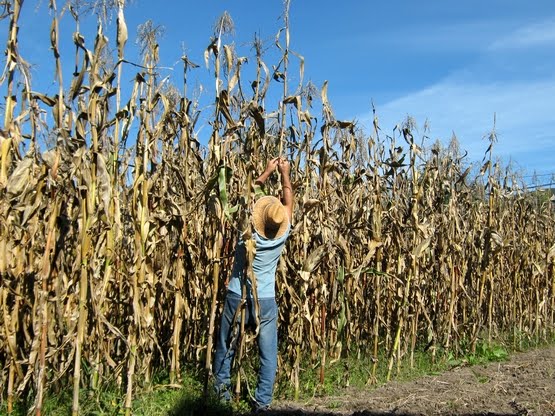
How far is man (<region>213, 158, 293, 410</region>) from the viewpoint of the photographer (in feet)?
15.5

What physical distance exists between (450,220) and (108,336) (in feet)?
14.4

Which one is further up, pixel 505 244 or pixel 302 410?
pixel 505 244

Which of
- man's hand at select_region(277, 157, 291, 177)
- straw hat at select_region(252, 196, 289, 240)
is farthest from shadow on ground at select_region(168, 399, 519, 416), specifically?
man's hand at select_region(277, 157, 291, 177)

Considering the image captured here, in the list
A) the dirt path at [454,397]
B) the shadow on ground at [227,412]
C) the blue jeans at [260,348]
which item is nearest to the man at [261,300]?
the blue jeans at [260,348]

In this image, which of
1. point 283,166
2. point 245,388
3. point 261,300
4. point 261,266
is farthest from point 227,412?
point 283,166

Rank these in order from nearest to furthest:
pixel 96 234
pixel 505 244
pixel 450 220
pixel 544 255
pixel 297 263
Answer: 1. pixel 96 234
2. pixel 297 263
3. pixel 450 220
4. pixel 505 244
5. pixel 544 255

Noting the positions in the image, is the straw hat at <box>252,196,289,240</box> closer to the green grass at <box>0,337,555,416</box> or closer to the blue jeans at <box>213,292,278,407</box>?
the blue jeans at <box>213,292,278,407</box>

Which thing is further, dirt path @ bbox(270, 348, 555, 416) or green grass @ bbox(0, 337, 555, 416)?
dirt path @ bbox(270, 348, 555, 416)

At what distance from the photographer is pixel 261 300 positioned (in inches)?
187

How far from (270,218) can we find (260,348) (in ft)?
3.55

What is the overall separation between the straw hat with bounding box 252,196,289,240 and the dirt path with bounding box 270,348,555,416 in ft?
4.70

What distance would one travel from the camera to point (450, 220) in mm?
7246

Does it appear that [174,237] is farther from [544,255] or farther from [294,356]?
[544,255]

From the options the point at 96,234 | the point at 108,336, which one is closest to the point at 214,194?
the point at 96,234
